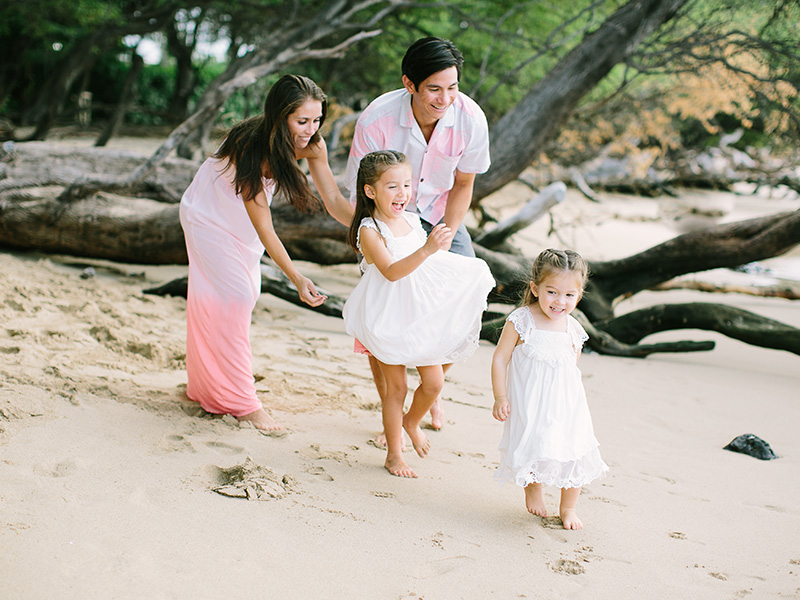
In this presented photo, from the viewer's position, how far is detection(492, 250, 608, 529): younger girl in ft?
8.86

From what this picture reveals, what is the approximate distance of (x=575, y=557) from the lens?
2.50 metres

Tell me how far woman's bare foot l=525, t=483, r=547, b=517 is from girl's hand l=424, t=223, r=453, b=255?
1.02 metres

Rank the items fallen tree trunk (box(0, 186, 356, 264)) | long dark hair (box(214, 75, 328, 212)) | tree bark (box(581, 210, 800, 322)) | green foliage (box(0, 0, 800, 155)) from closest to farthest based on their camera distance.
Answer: long dark hair (box(214, 75, 328, 212))
tree bark (box(581, 210, 800, 322))
fallen tree trunk (box(0, 186, 356, 264))
green foliage (box(0, 0, 800, 155))

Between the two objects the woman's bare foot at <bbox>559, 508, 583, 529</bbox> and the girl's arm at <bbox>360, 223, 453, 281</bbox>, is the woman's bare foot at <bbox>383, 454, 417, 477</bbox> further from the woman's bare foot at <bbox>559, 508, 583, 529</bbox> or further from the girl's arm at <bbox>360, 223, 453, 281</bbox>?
the girl's arm at <bbox>360, 223, 453, 281</bbox>

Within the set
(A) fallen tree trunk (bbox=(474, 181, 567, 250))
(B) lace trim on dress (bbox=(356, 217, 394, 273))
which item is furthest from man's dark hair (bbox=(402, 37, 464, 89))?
(A) fallen tree trunk (bbox=(474, 181, 567, 250))

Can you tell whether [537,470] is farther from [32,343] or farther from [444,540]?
[32,343]

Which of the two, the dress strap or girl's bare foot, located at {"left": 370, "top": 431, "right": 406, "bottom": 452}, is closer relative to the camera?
the dress strap

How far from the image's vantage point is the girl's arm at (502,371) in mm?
2699

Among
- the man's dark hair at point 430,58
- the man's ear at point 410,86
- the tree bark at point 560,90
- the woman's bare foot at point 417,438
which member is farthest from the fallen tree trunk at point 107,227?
the woman's bare foot at point 417,438

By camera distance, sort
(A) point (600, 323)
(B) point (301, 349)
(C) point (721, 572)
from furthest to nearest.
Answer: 1. (A) point (600, 323)
2. (B) point (301, 349)
3. (C) point (721, 572)

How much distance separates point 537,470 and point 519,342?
501 mm

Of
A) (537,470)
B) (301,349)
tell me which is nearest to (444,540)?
(537,470)

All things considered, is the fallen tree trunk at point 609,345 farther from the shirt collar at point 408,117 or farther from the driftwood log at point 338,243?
the shirt collar at point 408,117

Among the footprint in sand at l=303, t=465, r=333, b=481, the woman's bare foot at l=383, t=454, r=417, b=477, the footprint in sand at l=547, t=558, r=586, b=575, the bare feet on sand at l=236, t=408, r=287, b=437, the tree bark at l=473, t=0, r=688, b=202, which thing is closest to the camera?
the footprint in sand at l=547, t=558, r=586, b=575
